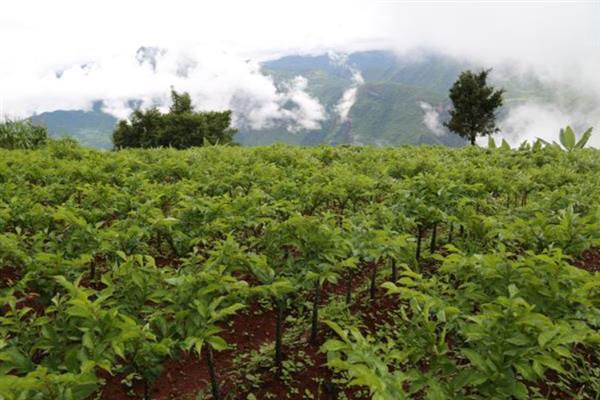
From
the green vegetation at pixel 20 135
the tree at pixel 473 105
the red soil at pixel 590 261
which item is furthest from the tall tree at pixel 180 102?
the red soil at pixel 590 261

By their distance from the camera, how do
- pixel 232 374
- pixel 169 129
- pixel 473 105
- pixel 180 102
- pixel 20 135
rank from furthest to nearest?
pixel 180 102
pixel 169 129
pixel 473 105
pixel 20 135
pixel 232 374

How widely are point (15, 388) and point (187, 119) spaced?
40629mm

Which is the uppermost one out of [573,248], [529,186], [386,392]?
[386,392]

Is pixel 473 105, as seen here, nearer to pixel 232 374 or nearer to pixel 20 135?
pixel 20 135

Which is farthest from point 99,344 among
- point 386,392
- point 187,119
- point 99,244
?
point 187,119

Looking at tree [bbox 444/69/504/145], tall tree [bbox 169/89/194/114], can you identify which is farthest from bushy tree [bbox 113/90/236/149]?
tree [bbox 444/69/504/145]

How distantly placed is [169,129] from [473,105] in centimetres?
2798

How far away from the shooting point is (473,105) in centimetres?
3891

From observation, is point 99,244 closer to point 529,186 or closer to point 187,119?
point 529,186

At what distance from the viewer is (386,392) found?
257cm

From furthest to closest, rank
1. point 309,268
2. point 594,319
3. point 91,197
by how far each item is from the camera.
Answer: point 91,197 < point 309,268 < point 594,319

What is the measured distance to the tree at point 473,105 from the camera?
127 feet

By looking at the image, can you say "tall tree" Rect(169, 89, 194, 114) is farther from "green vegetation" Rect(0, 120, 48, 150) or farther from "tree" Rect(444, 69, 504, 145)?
"green vegetation" Rect(0, 120, 48, 150)

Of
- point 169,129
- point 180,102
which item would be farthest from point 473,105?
point 180,102
